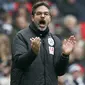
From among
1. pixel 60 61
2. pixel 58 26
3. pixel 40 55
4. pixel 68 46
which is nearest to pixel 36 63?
pixel 40 55

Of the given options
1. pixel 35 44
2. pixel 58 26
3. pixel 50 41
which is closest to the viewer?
pixel 35 44

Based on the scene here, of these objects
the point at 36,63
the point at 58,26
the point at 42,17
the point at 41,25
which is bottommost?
the point at 58,26

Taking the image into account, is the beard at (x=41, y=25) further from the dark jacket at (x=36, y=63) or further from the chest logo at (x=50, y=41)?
the chest logo at (x=50, y=41)

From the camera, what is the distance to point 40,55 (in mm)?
6773

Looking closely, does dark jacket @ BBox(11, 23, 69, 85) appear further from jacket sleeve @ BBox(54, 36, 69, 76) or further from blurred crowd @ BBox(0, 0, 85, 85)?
blurred crowd @ BBox(0, 0, 85, 85)

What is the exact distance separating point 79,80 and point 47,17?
4.09 metres

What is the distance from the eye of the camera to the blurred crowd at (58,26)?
1079 centimetres

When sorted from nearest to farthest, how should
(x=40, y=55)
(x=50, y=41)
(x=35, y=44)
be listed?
1. (x=35, y=44)
2. (x=40, y=55)
3. (x=50, y=41)

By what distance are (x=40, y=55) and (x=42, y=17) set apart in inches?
19.4

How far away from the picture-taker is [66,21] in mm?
14531

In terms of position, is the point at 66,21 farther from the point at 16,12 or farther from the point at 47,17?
the point at 47,17

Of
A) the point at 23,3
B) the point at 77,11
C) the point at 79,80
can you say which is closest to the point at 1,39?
the point at 79,80

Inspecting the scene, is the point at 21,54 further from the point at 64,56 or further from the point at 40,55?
the point at 64,56

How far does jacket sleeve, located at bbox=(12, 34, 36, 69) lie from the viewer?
256 inches
